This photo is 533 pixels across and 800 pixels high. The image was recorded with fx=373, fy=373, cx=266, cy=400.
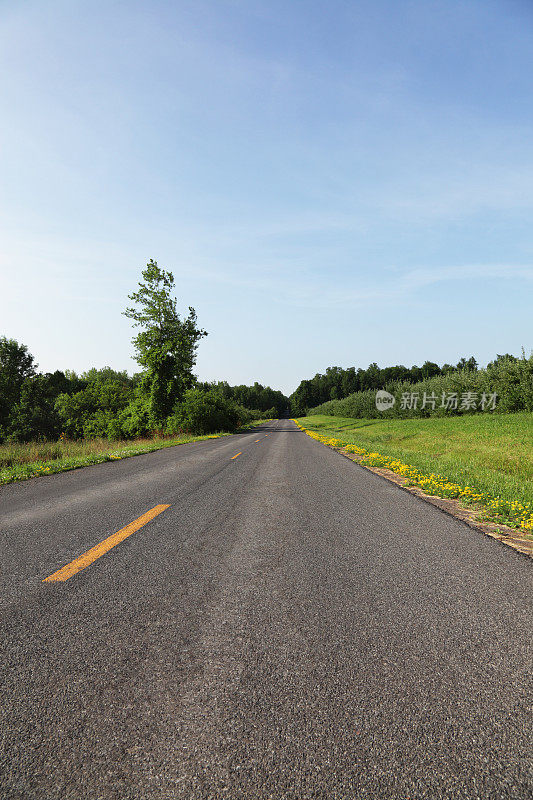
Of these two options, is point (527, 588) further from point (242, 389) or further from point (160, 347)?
point (242, 389)

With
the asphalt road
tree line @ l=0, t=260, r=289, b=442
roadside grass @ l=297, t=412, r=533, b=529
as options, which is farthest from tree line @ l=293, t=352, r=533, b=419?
the asphalt road

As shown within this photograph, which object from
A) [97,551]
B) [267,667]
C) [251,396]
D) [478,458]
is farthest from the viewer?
[251,396]

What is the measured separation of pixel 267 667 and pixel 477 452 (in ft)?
51.0

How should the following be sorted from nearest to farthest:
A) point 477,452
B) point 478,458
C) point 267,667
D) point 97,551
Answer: point 267,667 < point 97,551 < point 478,458 < point 477,452

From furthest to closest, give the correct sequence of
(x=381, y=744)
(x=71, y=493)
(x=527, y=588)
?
(x=71, y=493) → (x=527, y=588) → (x=381, y=744)

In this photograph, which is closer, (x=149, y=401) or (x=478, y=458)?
(x=478, y=458)

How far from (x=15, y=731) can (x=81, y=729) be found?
30 cm

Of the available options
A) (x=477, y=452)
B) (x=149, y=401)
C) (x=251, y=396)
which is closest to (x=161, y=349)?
(x=149, y=401)

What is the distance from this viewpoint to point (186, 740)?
5.29ft

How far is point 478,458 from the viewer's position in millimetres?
13594

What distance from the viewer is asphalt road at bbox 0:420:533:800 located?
1471mm

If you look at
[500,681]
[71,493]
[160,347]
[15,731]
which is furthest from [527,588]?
[160,347]

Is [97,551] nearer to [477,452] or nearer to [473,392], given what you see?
[477,452]

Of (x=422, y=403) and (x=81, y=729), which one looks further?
(x=422, y=403)
